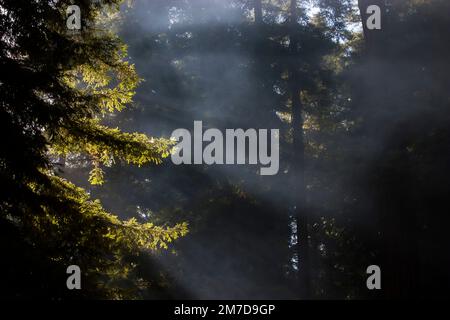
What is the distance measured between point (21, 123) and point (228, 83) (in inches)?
588

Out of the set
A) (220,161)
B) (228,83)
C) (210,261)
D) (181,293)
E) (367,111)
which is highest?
(228,83)

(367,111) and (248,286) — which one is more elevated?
(367,111)

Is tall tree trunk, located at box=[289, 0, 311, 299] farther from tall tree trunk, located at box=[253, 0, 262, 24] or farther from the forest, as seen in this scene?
tall tree trunk, located at box=[253, 0, 262, 24]

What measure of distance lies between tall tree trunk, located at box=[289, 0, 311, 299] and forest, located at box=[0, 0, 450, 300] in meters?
0.06

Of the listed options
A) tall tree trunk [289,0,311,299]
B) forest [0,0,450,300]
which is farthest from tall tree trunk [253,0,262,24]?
tall tree trunk [289,0,311,299]

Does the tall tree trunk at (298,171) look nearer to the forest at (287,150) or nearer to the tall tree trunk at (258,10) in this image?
the forest at (287,150)

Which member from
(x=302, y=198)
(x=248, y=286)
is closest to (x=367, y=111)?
(x=302, y=198)

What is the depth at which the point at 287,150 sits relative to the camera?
67.6ft

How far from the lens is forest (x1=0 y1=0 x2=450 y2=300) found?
1675 cm

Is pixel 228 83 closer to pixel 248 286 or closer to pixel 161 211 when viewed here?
pixel 161 211

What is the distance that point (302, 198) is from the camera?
63.3ft

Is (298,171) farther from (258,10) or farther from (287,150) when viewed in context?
(258,10)

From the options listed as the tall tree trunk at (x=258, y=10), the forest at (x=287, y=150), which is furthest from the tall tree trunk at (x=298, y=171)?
the tall tree trunk at (x=258, y=10)
